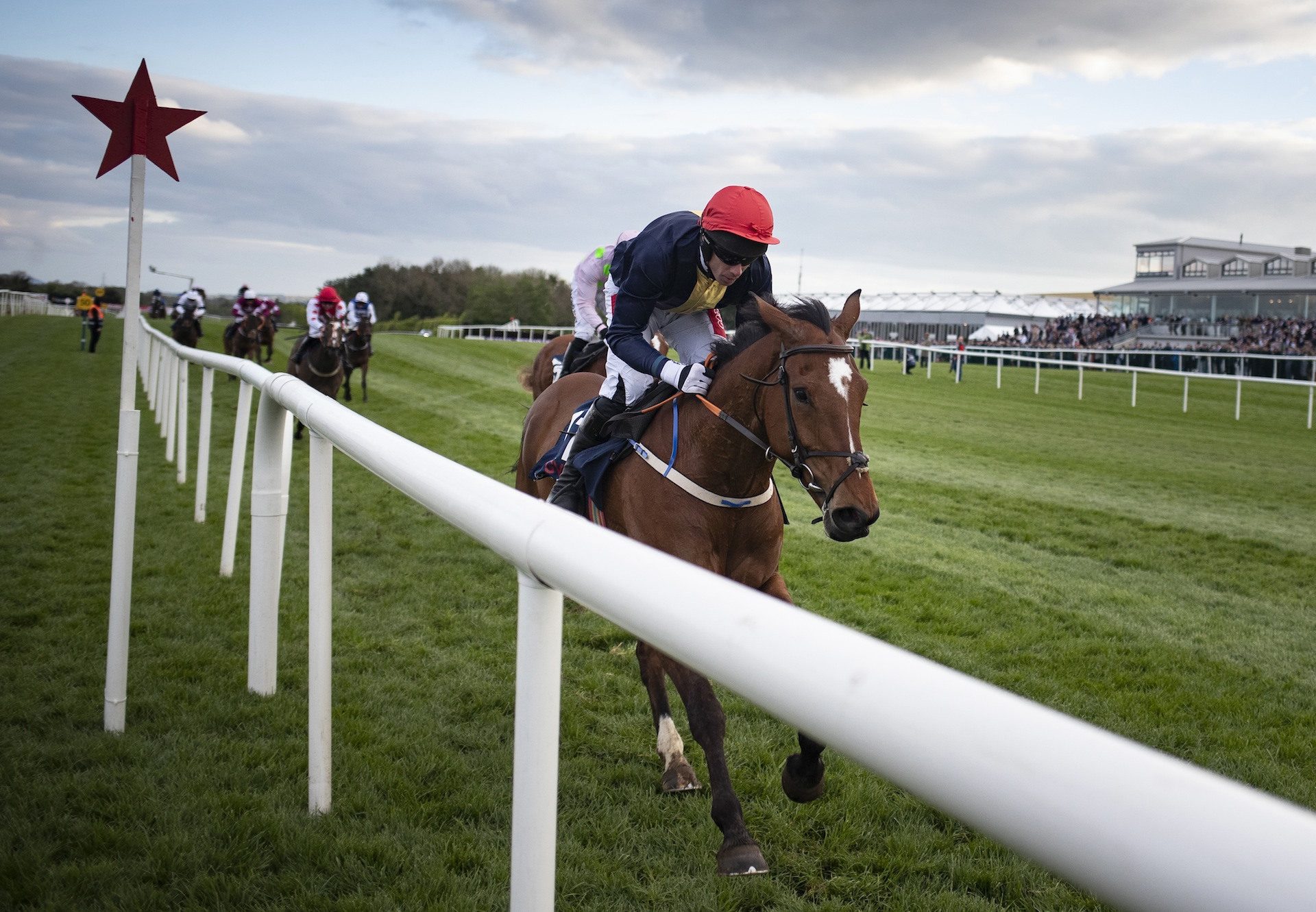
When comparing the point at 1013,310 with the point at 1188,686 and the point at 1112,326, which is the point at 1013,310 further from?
the point at 1188,686

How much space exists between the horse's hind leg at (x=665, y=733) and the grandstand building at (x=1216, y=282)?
49.9 meters

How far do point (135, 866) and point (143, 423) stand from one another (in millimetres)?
11646

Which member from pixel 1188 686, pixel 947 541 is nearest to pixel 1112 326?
pixel 947 541

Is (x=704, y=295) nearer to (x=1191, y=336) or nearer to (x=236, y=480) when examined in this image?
(x=236, y=480)

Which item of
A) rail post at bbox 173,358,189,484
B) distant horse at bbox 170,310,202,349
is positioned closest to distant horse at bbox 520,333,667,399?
rail post at bbox 173,358,189,484

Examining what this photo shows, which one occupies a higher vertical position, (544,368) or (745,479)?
(544,368)

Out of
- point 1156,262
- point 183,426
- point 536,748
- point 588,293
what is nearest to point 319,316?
point 183,426

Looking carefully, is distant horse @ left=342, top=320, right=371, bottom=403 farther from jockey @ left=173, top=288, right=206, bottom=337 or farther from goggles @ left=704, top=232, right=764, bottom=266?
goggles @ left=704, top=232, right=764, bottom=266

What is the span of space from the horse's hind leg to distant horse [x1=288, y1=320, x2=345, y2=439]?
1061 cm

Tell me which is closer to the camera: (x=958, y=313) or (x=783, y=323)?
(x=783, y=323)

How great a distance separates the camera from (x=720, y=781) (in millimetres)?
2775

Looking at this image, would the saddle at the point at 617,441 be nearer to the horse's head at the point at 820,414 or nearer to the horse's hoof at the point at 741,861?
the horse's head at the point at 820,414

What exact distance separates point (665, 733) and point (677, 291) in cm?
162

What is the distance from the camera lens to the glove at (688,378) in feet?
10.9
